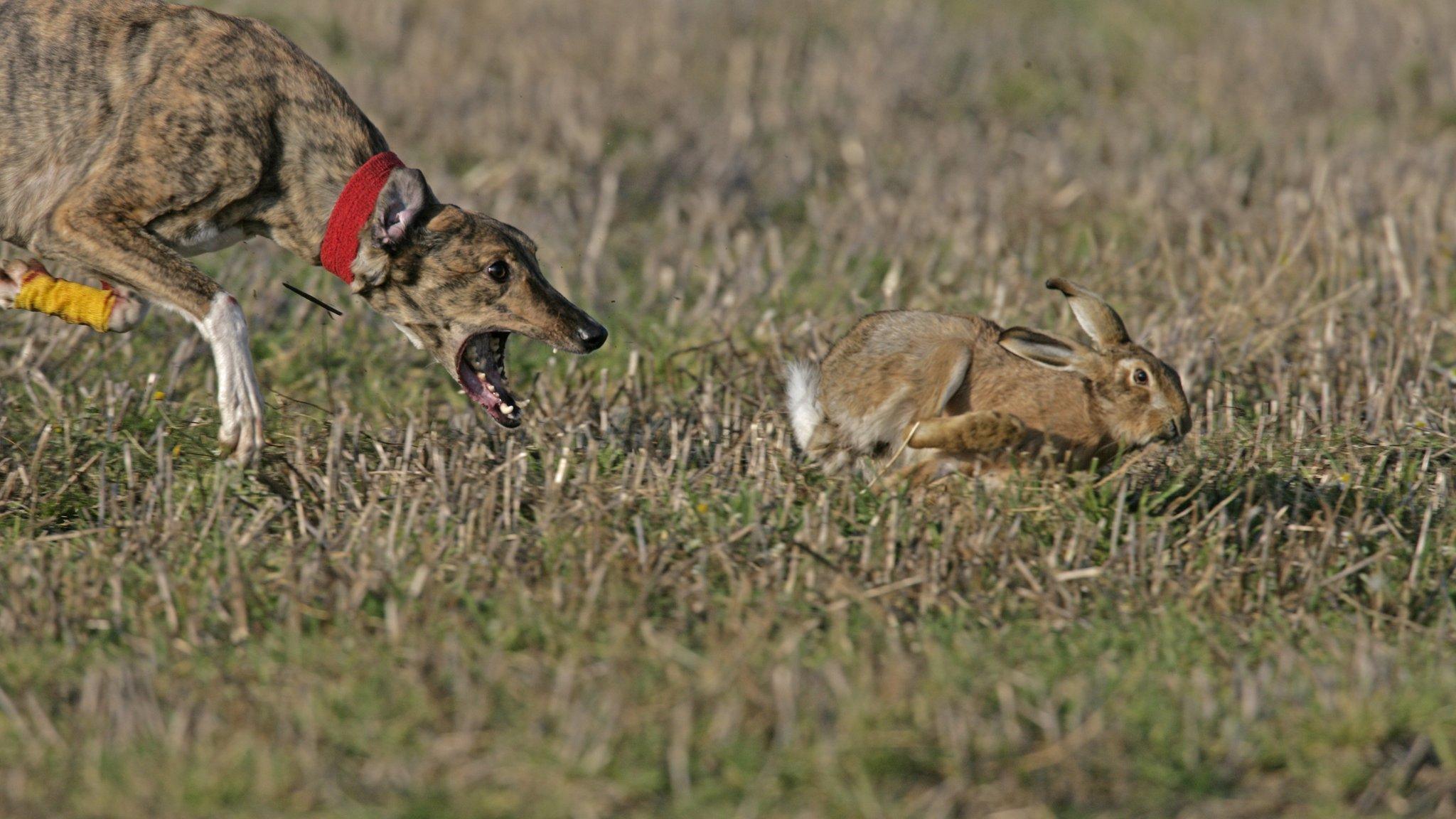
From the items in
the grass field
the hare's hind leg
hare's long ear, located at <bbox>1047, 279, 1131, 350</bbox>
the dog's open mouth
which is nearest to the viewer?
the grass field

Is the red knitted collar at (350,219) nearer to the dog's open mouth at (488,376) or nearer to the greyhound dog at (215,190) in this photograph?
the greyhound dog at (215,190)

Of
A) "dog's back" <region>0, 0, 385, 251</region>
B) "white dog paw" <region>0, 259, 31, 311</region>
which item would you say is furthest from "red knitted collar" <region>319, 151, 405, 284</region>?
"white dog paw" <region>0, 259, 31, 311</region>

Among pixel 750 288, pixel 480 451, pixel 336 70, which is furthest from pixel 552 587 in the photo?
pixel 336 70

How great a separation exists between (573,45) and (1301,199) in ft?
17.0

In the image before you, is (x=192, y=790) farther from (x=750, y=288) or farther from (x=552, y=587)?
(x=750, y=288)

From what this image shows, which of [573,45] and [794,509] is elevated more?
[573,45]

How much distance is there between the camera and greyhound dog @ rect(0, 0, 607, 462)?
507 cm

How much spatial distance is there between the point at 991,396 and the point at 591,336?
130cm

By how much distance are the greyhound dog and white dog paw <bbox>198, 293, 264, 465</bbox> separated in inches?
0.6

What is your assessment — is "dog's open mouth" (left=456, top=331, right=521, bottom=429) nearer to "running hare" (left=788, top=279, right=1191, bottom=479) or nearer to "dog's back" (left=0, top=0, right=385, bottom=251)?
"dog's back" (left=0, top=0, right=385, bottom=251)

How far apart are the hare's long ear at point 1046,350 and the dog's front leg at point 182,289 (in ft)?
7.35

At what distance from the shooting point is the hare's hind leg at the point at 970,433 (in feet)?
15.6

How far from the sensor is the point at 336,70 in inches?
423

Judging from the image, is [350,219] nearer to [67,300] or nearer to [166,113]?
[166,113]
